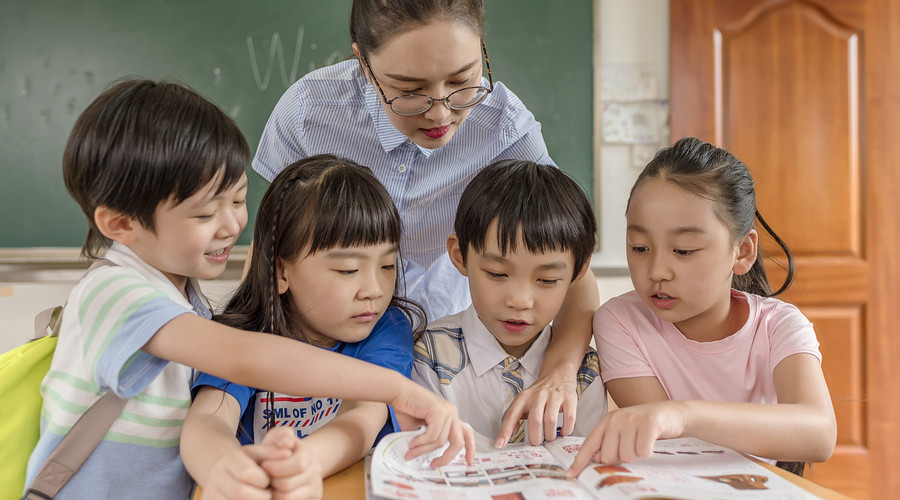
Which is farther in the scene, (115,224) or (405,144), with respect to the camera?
(405,144)

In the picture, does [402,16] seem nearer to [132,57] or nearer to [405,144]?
[405,144]

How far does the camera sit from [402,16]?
112 cm

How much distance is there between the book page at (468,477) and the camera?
0.69 meters

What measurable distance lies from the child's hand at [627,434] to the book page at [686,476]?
13 millimetres

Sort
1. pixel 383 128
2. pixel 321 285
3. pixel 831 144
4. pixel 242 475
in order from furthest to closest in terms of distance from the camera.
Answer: pixel 831 144
pixel 383 128
pixel 321 285
pixel 242 475

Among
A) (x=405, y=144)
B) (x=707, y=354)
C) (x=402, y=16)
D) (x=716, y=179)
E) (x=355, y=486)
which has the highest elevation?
(x=402, y=16)

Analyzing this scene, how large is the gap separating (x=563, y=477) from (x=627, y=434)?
98 millimetres

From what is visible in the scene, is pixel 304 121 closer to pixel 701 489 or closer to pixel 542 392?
pixel 542 392

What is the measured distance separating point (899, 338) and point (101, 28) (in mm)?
3548

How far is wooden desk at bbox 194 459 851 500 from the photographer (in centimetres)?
73

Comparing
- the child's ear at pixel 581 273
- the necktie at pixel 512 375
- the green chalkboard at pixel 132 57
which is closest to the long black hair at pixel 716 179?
the child's ear at pixel 581 273

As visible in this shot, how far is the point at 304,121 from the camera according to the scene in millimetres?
1431

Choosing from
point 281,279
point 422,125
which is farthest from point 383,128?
point 281,279

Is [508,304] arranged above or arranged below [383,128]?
below
